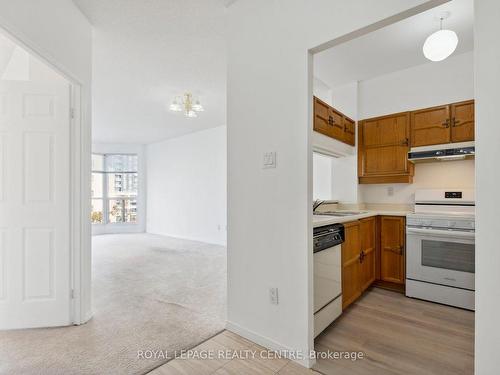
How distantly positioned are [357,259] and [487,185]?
1707mm

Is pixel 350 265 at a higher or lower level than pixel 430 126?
lower

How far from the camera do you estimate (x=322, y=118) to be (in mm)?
2777

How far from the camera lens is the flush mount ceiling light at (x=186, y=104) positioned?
3920 millimetres

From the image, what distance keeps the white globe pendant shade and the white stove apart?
150 centimetres

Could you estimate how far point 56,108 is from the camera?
7.47ft

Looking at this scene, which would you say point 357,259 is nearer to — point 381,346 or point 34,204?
point 381,346

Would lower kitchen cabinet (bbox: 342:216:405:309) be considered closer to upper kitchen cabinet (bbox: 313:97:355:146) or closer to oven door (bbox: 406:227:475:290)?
oven door (bbox: 406:227:475:290)

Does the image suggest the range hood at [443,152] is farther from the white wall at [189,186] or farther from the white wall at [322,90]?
the white wall at [189,186]

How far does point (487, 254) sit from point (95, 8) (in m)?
3.11

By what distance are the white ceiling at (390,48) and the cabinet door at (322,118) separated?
27.4 inches

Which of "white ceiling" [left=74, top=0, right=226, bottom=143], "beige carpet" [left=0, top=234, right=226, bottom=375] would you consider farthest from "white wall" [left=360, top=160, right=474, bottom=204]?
"white ceiling" [left=74, top=0, right=226, bottom=143]

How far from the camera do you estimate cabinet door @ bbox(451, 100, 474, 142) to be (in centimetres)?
284

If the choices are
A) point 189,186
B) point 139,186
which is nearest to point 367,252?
point 189,186

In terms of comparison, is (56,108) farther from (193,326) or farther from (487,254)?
(487,254)
